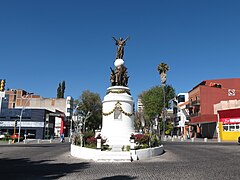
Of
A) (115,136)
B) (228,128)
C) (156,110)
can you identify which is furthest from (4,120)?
(228,128)

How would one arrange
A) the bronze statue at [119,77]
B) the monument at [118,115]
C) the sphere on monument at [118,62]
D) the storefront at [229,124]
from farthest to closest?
1. the storefront at [229,124]
2. the sphere on monument at [118,62]
3. the bronze statue at [119,77]
4. the monument at [118,115]

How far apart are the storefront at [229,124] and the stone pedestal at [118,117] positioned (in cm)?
2939

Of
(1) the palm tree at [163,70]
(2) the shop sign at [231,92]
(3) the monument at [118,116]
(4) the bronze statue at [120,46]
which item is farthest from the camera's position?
(1) the palm tree at [163,70]

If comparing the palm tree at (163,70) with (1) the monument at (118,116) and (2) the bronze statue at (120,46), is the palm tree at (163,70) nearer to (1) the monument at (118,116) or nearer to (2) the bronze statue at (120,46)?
(2) the bronze statue at (120,46)

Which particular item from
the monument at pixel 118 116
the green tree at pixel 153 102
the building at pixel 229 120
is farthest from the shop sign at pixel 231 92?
the monument at pixel 118 116

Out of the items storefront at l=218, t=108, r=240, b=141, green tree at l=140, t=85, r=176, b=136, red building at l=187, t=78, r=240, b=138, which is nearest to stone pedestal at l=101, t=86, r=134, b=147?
storefront at l=218, t=108, r=240, b=141

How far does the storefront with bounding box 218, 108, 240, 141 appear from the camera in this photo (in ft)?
140

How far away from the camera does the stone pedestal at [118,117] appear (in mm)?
19828

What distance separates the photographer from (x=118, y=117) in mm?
20641

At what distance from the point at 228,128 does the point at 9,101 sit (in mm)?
67077

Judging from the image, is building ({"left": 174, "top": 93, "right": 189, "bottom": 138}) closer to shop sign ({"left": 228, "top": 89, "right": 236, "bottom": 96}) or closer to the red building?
the red building

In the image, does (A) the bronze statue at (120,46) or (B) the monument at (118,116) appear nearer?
(B) the monument at (118,116)

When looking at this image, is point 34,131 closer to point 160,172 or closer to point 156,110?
point 156,110

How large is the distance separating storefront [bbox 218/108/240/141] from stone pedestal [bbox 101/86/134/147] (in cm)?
2939
